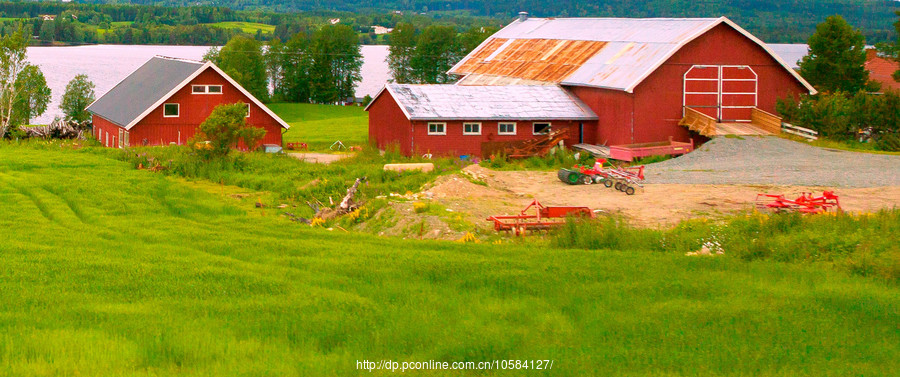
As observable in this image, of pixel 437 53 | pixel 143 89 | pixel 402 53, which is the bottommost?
pixel 143 89

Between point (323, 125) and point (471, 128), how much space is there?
35649mm

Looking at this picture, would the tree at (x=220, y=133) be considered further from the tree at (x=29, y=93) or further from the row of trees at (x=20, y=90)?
the tree at (x=29, y=93)

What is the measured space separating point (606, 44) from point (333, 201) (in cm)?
2307

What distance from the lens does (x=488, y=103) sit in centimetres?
4291

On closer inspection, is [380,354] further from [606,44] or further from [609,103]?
[606,44]

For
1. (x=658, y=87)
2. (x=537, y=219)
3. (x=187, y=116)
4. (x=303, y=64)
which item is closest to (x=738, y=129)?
(x=658, y=87)

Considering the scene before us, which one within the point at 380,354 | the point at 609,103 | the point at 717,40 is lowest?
the point at 380,354

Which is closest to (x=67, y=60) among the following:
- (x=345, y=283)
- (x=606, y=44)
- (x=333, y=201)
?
(x=606, y=44)

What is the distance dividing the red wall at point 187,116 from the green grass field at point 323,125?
20.9 feet

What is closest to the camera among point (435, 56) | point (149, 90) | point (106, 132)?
point (149, 90)

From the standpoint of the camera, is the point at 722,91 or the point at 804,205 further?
the point at 722,91

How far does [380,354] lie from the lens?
1040 centimetres

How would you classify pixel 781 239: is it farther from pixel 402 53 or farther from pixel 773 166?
pixel 402 53

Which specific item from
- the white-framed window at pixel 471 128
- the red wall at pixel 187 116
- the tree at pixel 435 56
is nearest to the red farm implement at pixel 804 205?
the white-framed window at pixel 471 128
